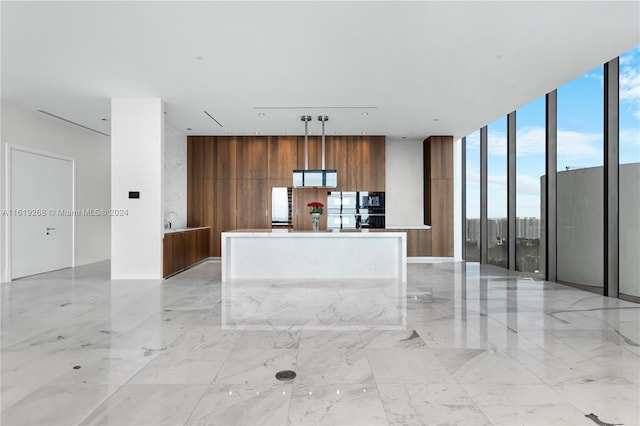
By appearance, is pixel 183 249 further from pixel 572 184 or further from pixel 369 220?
pixel 572 184

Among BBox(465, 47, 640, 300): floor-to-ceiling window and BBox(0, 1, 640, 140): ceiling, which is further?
BBox(465, 47, 640, 300): floor-to-ceiling window

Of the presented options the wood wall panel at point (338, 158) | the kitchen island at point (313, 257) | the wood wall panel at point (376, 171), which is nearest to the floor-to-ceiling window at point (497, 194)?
the wood wall panel at point (376, 171)

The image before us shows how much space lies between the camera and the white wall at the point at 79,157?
19.4 feet

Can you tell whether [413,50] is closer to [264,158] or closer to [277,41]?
[277,41]

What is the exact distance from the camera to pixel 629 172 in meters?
4.45

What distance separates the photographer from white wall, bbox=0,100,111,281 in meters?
5.91

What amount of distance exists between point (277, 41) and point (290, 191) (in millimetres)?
4792

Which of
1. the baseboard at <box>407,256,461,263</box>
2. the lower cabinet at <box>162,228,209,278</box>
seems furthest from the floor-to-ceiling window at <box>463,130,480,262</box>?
the lower cabinet at <box>162,228,209,278</box>

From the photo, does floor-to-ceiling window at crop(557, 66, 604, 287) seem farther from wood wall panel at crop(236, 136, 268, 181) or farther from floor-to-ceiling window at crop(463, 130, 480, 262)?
wood wall panel at crop(236, 136, 268, 181)

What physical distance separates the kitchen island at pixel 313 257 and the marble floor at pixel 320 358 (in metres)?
1.21

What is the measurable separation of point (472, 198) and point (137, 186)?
22.1 feet

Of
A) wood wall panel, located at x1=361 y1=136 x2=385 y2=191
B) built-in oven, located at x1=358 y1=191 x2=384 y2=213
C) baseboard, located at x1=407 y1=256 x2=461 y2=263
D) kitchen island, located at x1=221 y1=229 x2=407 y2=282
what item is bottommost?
baseboard, located at x1=407 y1=256 x2=461 y2=263

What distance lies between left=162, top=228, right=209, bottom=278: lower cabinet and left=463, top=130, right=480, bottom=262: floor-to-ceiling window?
233 inches

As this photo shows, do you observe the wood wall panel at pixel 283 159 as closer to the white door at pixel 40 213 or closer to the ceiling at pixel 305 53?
the ceiling at pixel 305 53
